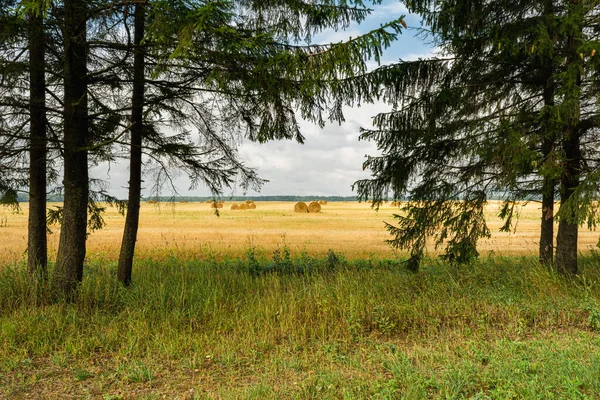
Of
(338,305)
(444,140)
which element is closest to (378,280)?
(338,305)

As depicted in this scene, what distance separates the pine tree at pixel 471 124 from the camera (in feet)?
26.5

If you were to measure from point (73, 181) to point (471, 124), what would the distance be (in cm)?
752

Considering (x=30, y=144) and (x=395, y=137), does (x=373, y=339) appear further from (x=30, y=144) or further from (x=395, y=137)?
(x=30, y=144)

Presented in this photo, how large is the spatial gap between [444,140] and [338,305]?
4.43 m

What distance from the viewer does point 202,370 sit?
191 inches

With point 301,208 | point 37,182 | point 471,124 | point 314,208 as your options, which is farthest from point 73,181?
point 314,208

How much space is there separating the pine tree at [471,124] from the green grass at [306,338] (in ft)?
4.09

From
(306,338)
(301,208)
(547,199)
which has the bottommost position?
(306,338)

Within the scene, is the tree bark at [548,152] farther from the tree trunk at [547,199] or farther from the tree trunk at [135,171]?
the tree trunk at [135,171]

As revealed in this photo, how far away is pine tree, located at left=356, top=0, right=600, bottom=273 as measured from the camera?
8.06 metres

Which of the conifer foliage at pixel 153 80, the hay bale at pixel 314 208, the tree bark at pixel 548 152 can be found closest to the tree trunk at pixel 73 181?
the conifer foliage at pixel 153 80

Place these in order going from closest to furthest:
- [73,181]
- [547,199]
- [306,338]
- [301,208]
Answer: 1. [306,338]
2. [73,181]
3. [547,199]
4. [301,208]

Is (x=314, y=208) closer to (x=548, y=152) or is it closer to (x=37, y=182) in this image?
(x=548, y=152)

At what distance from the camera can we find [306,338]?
18.7ft
